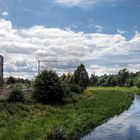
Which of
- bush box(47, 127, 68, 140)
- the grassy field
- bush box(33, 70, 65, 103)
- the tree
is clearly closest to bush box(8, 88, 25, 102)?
the grassy field

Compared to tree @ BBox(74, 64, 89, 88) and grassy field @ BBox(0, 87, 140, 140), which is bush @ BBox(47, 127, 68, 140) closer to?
grassy field @ BBox(0, 87, 140, 140)

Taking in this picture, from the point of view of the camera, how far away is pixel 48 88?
239 feet

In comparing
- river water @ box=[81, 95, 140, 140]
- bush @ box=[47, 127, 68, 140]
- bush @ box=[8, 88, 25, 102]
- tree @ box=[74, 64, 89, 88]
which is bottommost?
river water @ box=[81, 95, 140, 140]

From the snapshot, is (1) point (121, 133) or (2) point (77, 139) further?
(1) point (121, 133)

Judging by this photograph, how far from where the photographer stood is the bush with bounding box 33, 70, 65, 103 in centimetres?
7178

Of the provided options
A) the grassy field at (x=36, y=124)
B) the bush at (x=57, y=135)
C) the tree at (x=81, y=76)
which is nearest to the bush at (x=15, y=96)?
the grassy field at (x=36, y=124)

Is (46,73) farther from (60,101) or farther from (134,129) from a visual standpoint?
(134,129)

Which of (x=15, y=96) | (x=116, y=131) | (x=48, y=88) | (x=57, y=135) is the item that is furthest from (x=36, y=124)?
(x=48, y=88)

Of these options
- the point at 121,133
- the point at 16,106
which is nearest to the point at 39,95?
the point at 16,106

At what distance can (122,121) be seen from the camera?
57.0 metres

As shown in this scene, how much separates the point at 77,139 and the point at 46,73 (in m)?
36.0

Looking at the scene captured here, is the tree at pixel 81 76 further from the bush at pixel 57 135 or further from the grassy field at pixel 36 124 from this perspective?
the bush at pixel 57 135

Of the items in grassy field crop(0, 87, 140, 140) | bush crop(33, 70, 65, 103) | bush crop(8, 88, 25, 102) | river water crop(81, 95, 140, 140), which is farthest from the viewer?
bush crop(33, 70, 65, 103)

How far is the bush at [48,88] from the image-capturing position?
2826 inches
